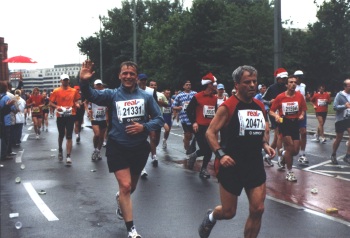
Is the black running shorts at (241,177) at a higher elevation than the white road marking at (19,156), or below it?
higher

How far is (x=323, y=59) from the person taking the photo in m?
74.5

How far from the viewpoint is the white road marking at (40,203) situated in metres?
6.98

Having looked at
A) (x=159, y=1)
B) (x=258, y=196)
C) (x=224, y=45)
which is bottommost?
(x=258, y=196)

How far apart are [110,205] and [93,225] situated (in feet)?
3.88

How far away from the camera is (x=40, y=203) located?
25.8 feet

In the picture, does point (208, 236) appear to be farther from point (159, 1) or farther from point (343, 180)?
point (159, 1)

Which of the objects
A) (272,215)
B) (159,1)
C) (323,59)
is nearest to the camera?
(272,215)

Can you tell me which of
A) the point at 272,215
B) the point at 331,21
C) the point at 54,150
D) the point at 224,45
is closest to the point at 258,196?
the point at 272,215

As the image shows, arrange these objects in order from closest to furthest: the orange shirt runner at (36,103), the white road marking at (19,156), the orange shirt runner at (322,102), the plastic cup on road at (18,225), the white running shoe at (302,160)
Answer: the plastic cup on road at (18,225), the white running shoe at (302,160), the white road marking at (19,156), the orange shirt runner at (322,102), the orange shirt runner at (36,103)

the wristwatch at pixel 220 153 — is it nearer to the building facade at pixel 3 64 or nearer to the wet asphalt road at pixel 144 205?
the wet asphalt road at pixel 144 205

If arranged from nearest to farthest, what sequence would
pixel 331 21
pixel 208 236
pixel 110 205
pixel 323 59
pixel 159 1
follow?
pixel 208 236, pixel 110 205, pixel 331 21, pixel 323 59, pixel 159 1

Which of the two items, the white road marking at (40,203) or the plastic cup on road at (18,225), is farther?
the white road marking at (40,203)

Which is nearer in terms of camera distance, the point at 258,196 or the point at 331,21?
the point at 258,196

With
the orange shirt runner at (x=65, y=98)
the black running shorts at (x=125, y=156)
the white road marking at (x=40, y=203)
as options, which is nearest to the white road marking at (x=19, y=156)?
the orange shirt runner at (x=65, y=98)
